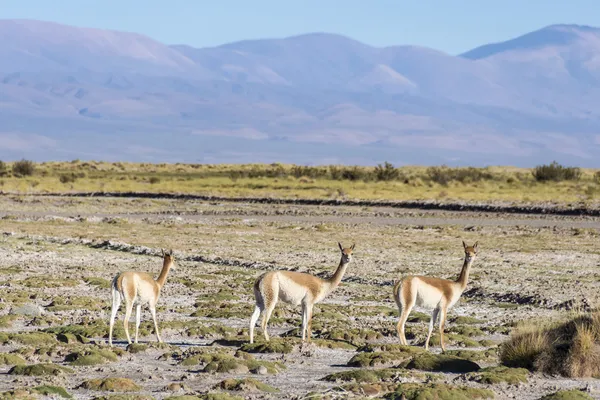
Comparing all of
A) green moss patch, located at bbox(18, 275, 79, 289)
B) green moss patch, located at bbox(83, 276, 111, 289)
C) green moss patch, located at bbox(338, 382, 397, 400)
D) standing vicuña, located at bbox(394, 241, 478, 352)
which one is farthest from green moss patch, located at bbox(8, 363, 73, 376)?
green moss patch, located at bbox(83, 276, 111, 289)

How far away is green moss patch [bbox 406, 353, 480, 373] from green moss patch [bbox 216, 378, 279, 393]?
2.16 meters

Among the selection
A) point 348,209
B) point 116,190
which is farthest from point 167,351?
point 116,190

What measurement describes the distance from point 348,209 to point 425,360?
1500 inches

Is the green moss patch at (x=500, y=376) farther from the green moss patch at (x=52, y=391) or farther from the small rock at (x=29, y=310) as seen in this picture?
the small rock at (x=29, y=310)

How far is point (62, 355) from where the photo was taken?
1440 cm

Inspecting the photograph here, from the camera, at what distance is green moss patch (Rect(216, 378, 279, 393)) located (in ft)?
39.9

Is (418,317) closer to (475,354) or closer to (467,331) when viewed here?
(467,331)

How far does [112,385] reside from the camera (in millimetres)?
12156

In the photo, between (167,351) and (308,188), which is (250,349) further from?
(308,188)

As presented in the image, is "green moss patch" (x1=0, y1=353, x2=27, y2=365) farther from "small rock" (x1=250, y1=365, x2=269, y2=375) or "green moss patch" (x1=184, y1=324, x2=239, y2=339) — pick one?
"green moss patch" (x1=184, y1=324, x2=239, y2=339)

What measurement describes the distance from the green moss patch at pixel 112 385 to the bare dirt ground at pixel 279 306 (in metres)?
0.01

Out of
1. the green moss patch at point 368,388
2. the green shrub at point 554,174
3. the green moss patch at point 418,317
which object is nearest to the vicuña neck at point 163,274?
the green moss patch at point 368,388

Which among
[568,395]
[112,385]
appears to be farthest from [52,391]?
[568,395]

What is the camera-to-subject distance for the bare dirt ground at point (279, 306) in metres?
12.8
